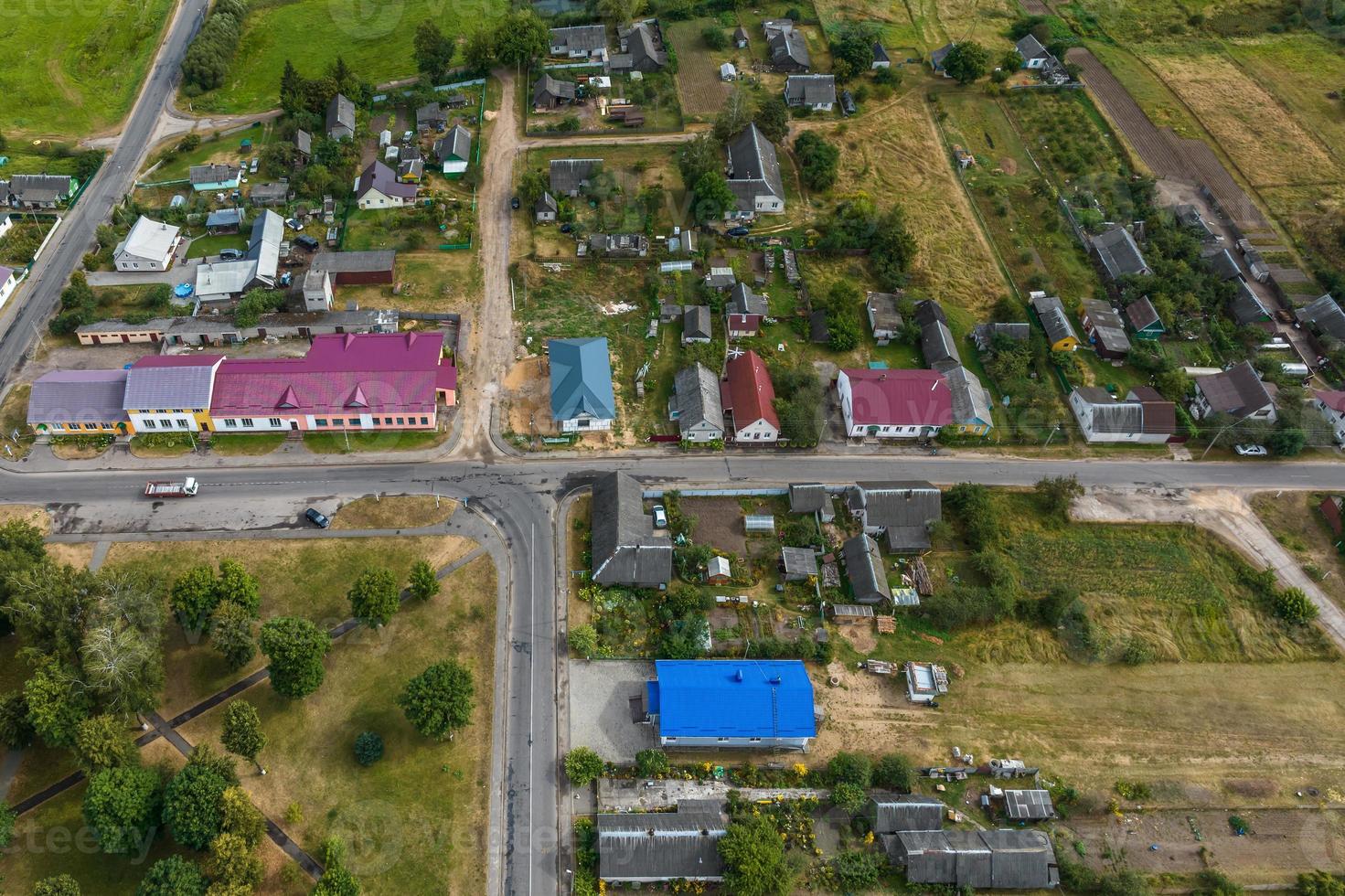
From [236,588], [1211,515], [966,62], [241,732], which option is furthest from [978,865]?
[966,62]

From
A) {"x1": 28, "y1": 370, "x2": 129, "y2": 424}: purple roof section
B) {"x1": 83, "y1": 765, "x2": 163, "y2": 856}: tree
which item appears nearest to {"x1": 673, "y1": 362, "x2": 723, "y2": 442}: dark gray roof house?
{"x1": 83, "y1": 765, "x2": 163, "y2": 856}: tree

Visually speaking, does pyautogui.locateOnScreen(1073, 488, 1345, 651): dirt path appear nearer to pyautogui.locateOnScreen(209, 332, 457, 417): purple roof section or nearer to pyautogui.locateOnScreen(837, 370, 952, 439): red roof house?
pyautogui.locateOnScreen(837, 370, 952, 439): red roof house

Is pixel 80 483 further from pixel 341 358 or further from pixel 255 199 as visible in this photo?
pixel 255 199

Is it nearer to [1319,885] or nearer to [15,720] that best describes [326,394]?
[15,720]

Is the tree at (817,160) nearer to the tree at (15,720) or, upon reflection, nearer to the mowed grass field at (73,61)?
the tree at (15,720)

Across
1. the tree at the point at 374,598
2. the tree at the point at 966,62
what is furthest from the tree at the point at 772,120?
the tree at the point at 374,598

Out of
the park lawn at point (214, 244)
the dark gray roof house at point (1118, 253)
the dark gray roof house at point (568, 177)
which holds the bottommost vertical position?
the dark gray roof house at point (1118, 253)
